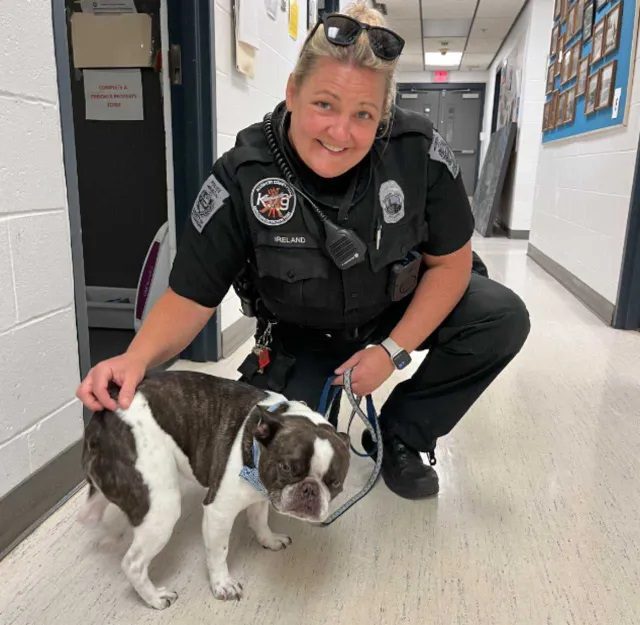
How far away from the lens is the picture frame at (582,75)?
13.5ft

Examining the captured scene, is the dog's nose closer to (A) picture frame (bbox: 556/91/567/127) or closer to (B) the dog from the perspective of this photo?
(B) the dog

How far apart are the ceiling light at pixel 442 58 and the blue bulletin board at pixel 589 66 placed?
17.7ft

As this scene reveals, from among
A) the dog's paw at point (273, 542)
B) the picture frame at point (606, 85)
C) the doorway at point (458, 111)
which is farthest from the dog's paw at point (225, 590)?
the doorway at point (458, 111)

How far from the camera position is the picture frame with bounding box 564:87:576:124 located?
4406 millimetres

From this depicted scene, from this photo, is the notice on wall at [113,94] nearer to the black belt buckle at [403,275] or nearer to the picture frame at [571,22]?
the black belt buckle at [403,275]

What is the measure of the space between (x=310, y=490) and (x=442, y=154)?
2.79 feet

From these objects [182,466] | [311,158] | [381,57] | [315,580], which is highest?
[381,57]

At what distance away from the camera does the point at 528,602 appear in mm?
1201

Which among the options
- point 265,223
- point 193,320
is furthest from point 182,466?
point 265,223

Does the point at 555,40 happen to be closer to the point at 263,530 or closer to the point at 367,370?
the point at 367,370

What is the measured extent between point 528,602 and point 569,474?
0.59m

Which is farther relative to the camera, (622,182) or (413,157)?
(622,182)

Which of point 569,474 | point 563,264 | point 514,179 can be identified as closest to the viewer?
point 569,474

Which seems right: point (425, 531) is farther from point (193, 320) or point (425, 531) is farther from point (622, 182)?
point (622, 182)
